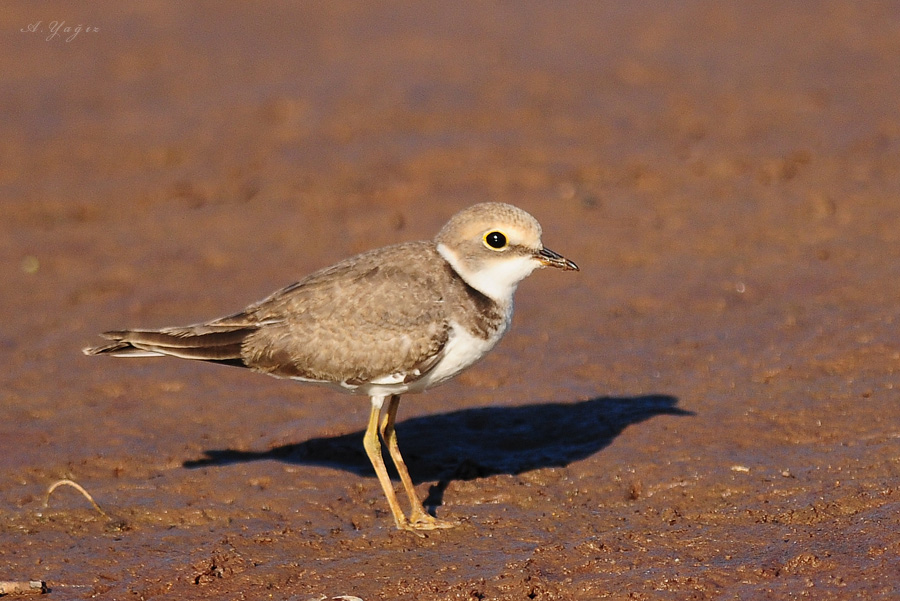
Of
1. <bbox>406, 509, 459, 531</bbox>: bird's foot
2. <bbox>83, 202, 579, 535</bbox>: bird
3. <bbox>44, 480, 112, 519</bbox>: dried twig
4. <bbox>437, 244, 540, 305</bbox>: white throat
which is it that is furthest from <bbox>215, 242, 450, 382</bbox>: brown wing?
<bbox>44, 480, 112, 519</bbox>: dried twig

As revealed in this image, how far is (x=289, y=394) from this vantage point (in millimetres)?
10195

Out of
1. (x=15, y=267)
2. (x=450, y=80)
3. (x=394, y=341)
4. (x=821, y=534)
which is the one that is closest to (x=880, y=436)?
(x=821, y=534)

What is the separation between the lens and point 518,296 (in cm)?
1213

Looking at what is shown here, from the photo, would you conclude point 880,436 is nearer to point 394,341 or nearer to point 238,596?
point 394,341

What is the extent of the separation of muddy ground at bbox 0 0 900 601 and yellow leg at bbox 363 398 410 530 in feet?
0.39

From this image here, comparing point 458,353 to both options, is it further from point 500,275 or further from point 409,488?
point 409,488

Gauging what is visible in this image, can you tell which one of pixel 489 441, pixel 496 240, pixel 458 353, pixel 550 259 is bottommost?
pixel 489 441

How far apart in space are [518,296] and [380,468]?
4419 mm

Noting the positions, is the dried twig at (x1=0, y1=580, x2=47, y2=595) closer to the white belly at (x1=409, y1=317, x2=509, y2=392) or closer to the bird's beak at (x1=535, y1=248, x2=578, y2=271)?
the white belly at (x1=409, y1=317, x2=509, y2=392)

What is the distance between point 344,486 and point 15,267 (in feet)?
21.7

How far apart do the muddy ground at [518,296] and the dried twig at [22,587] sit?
6.2 inches

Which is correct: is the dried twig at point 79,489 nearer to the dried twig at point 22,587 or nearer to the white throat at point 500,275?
the dried twig at point 22,587

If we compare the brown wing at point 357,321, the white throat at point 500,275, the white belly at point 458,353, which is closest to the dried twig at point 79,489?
the brown wing at point 357,321

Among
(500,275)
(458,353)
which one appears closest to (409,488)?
(458,353)
